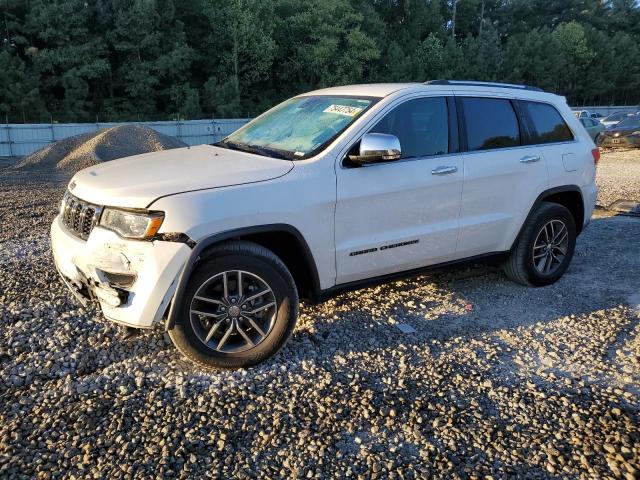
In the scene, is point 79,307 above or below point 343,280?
below

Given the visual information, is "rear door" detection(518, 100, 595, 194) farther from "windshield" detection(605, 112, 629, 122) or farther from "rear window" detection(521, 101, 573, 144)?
"windshield" detection(605, 112, 629, 122)

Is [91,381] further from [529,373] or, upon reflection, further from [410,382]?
[529,373]

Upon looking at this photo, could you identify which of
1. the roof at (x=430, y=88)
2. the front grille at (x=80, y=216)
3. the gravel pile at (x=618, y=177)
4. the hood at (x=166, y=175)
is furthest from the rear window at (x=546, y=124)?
the gravel pile at (x=618, y=177)

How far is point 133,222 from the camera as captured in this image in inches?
128

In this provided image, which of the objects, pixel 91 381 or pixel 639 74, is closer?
pixel 91 381

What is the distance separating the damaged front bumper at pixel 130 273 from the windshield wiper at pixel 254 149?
1093 mm

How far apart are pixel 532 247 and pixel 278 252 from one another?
2.54 meters

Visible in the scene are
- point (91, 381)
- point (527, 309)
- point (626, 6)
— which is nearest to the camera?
point (91, 381)

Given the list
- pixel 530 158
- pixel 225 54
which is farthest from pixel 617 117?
pixel 225 54

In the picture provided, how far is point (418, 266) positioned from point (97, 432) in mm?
2582

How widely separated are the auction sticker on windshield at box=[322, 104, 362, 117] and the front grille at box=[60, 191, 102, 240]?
189 cm

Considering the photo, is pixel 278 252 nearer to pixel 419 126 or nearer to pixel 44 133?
pixel 419 126

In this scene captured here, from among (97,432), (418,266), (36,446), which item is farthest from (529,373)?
(36,446)

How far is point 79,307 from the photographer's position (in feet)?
14.8
